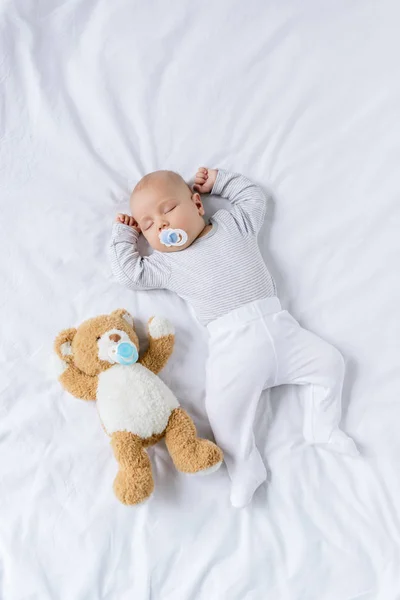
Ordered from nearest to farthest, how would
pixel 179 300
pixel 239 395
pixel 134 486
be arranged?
pixel 134 486
pixel 239 395
pixel 179 300

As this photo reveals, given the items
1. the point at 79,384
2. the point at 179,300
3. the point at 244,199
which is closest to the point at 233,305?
the point at 179,300

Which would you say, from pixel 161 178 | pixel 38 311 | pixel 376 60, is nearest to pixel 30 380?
pixel 38 311

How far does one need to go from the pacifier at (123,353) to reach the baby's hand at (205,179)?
40cm

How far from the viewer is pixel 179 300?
1.27 metres

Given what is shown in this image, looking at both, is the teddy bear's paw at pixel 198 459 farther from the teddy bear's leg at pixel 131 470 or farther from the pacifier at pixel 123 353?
the pacifier at pixel 123 353

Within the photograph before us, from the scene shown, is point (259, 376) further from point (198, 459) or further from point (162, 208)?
point (162, 208)

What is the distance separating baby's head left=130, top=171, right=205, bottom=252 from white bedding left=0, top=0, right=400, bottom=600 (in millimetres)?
78

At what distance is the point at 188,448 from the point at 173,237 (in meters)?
0.43

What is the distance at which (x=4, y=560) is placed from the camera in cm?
Answer: 107

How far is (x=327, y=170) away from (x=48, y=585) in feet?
3.33

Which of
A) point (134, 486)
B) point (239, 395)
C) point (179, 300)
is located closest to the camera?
point (134, 486)

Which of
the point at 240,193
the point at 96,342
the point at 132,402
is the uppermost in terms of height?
the point at 240,193

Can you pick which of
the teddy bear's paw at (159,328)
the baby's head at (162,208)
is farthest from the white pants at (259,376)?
the baby's head at (162,208)

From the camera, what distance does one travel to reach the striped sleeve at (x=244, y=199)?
1268 mm
